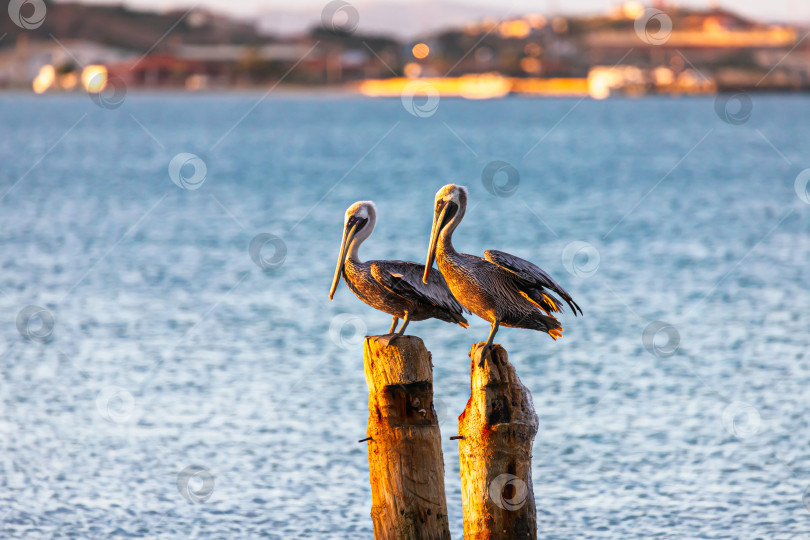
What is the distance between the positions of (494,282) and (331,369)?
334 inches

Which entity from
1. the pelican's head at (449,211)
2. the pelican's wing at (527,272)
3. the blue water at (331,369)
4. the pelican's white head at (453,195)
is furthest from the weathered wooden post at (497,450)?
the blue water at (331,369)

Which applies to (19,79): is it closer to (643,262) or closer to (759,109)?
(759,109)

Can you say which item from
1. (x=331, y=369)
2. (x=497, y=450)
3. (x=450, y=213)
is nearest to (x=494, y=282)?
(x=450, y=213)

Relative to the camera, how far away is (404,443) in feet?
25.2

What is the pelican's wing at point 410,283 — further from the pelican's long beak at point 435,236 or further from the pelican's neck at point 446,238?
the pelican's neck at point 446,238

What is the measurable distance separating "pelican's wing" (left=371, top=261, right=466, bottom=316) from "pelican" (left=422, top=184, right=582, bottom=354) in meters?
0.08

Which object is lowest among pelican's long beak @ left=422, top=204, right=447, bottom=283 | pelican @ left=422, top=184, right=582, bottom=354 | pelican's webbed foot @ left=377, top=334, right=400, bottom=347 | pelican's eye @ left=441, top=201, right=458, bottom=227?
pelican's webbed foot @ left=377, top=334, right=400, bottom=347

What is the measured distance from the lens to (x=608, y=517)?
34.8 feet

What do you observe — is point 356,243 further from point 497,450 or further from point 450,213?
point 497,450

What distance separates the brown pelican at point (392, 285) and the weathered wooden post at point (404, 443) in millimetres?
195

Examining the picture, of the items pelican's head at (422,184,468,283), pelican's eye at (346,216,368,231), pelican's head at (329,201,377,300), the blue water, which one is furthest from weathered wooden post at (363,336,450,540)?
the blue water

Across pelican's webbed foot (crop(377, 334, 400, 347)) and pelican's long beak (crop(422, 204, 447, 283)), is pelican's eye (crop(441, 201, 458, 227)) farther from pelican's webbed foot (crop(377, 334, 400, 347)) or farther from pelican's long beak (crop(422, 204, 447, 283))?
pelican's webbed foot (crop(377, 334, 400, 347))

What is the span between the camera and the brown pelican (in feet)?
25.6

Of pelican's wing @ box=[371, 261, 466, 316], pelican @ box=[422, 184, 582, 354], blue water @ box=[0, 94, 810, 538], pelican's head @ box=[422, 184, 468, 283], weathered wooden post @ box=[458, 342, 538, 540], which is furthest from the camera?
blue water @ box=[0, 94, 810, 538]
